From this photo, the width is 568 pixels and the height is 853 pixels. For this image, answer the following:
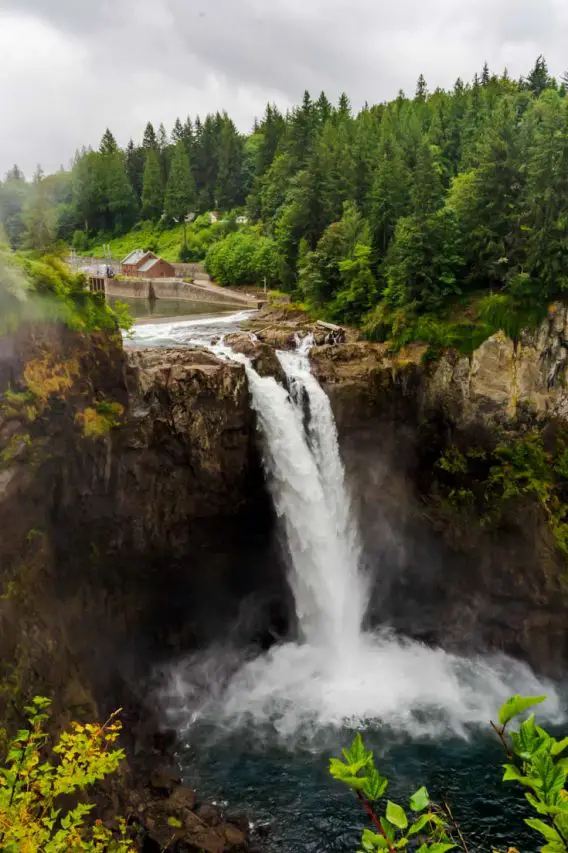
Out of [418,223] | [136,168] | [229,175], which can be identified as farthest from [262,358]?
[136,168]

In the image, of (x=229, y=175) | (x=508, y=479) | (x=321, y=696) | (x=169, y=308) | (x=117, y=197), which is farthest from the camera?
(x=229, y=175)

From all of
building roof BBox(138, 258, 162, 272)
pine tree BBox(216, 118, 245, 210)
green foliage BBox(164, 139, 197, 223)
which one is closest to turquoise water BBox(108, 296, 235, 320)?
building roof BBox(138, 258, 162, 272)

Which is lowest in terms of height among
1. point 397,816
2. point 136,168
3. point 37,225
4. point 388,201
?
point 397,816

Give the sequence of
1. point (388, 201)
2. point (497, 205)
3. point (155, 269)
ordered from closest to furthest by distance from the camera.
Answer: point (497, 205) → point (388, 201) → point (155, 269)

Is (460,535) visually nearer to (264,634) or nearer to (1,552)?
(264,634)

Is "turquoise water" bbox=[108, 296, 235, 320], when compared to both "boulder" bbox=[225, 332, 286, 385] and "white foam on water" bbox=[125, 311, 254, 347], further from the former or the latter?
"boulder" bbox=[225, 332, 286, 385]

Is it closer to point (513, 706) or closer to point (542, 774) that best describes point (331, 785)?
point (542, 774)

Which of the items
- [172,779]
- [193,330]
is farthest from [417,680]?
[193,330]
